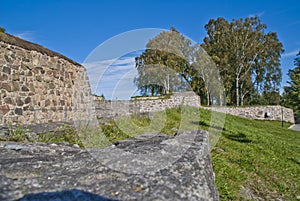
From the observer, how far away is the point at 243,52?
3066 centimetres

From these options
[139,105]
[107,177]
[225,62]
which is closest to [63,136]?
[107,177]

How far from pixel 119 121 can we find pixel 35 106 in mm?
2733

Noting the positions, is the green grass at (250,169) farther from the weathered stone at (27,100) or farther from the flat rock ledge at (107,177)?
the weathered stone at (27,100)

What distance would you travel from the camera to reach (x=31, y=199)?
1279mm

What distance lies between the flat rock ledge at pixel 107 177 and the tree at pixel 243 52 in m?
28.9

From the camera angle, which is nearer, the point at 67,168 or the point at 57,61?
the point at 67,168

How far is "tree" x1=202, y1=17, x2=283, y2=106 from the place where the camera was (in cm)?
3052

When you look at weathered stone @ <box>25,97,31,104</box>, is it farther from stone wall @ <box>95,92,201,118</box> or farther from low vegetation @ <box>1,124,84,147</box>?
low vegetation @ <box>1,124,84,147</box>

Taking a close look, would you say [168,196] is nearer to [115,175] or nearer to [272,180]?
[115,175]

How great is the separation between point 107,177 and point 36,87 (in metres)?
6.65

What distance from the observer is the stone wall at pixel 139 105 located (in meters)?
10.4

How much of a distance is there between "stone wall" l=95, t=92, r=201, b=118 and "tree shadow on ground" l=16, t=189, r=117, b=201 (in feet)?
19.9

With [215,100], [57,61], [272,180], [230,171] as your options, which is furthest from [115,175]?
[215,100]

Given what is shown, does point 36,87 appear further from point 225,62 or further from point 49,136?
point 225,62
